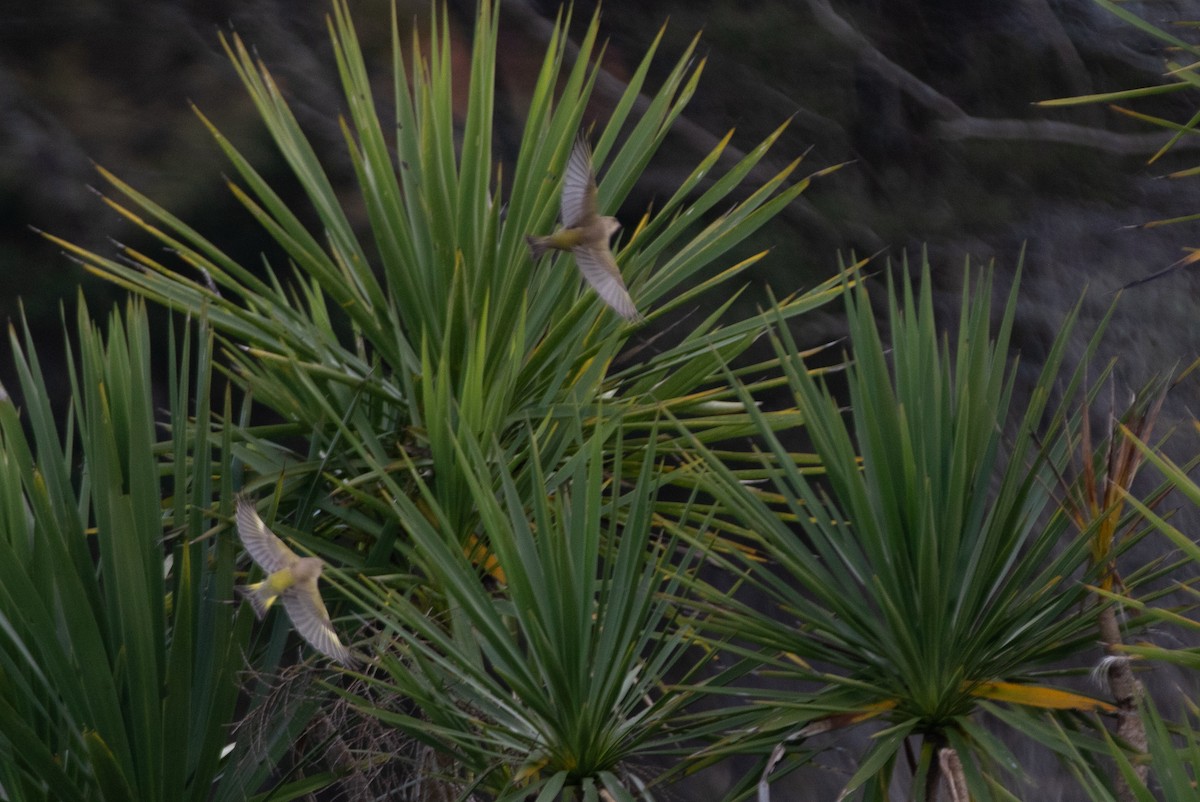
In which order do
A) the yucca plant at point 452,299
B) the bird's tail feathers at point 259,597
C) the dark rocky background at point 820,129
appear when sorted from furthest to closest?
1. the dark rocky background at point 820,129
2. the yucca plant at point 452,299
3. the bird's tail feathers at point 259,597

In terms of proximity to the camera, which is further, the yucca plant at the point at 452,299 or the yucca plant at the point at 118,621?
the yucca plant at the point at 452,299

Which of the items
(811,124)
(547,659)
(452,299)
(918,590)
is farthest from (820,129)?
(547,659)

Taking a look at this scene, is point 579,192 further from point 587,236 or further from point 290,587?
point 290,587

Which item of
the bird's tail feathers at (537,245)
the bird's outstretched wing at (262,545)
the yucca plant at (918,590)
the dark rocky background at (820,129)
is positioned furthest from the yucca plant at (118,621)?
the dark rocky background at (820,129)

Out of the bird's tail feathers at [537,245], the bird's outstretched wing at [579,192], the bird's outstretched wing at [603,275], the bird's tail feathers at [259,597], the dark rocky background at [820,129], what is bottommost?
the dark rocky background at [820,129]

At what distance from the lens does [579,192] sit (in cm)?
122

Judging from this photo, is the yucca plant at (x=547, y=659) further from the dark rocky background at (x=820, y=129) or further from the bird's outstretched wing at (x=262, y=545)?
the dark rocky background at (x=820, y=129)

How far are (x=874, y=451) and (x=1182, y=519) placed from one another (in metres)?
2.53

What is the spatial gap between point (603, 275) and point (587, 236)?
0.04 metres

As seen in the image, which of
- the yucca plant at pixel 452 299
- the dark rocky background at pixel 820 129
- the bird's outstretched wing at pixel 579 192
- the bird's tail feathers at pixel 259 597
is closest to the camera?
the bird's tail feathers at pixel 259 597

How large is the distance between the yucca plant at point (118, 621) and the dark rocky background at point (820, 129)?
1544mm

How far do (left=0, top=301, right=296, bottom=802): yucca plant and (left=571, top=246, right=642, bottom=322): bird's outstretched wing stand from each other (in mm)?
380

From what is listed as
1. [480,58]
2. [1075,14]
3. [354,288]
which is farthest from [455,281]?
[1075,14]

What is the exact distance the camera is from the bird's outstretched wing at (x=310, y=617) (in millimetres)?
1069
